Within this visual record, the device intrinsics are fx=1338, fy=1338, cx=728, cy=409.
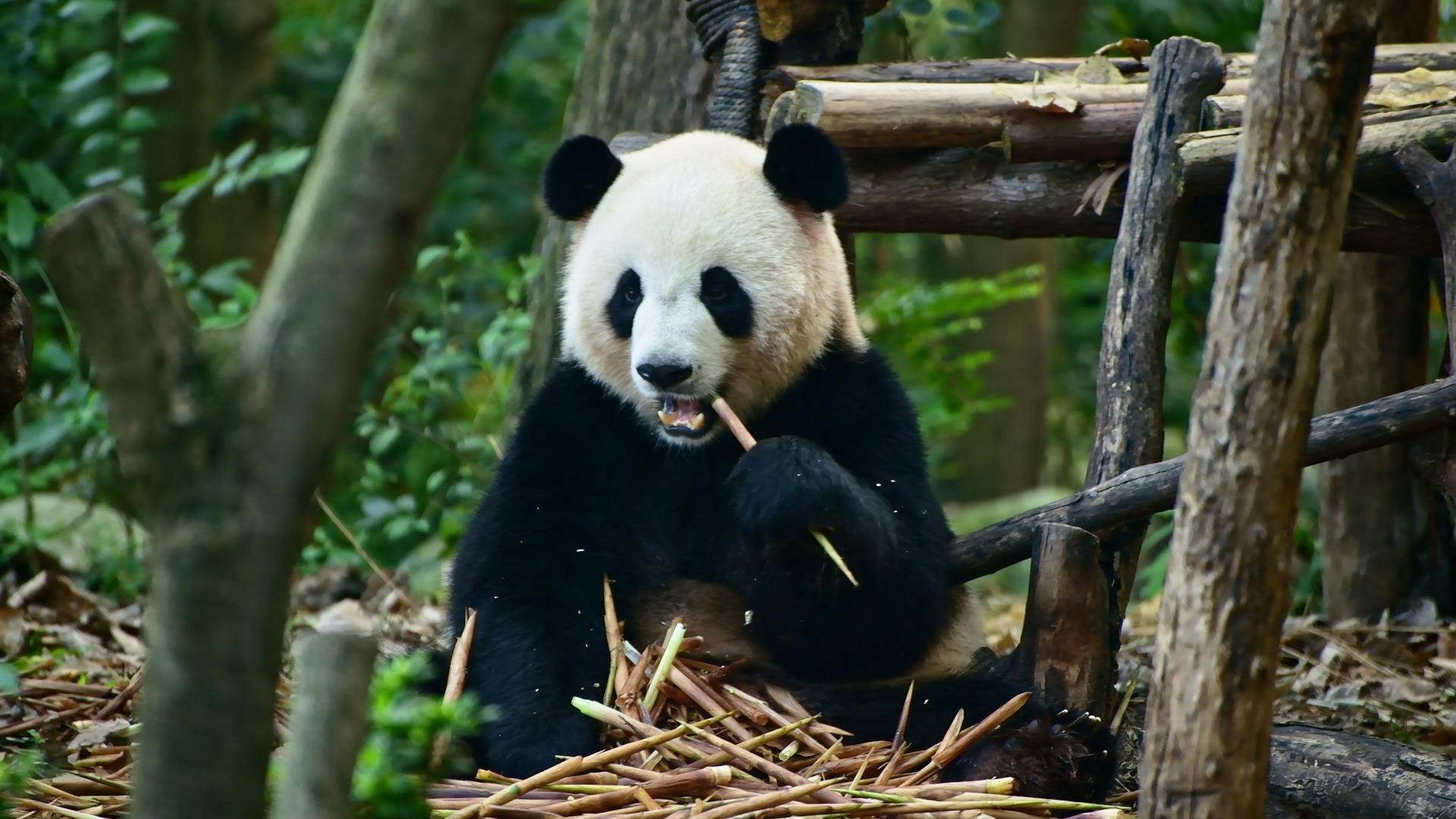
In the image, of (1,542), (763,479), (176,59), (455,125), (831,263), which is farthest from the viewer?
(176,59)

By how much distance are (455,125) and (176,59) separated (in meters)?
7.24

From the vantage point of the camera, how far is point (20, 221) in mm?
5090

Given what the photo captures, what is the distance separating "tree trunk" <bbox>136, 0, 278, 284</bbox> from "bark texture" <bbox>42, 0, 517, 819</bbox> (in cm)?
675

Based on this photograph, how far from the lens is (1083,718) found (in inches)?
123

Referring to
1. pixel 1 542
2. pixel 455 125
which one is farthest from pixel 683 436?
pixel 1 542

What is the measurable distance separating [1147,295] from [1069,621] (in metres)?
0.94

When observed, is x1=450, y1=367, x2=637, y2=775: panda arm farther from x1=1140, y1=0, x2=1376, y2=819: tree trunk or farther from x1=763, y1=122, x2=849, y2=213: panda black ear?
x1=1140, y1=0, x2=1376, y2=819: tree trunk

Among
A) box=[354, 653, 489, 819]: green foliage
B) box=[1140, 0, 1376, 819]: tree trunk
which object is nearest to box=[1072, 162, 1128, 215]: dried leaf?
box=[1140, 0, 1376, 819]: tree trunk

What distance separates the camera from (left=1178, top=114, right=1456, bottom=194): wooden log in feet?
10.9

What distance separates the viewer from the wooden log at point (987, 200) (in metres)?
3.83

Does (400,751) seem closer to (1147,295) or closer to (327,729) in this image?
(327,729)

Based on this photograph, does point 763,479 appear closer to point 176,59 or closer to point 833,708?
point 833,708

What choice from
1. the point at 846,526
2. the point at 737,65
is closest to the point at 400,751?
the point at 846,526

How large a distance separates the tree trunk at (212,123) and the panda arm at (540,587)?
5.01 metres
